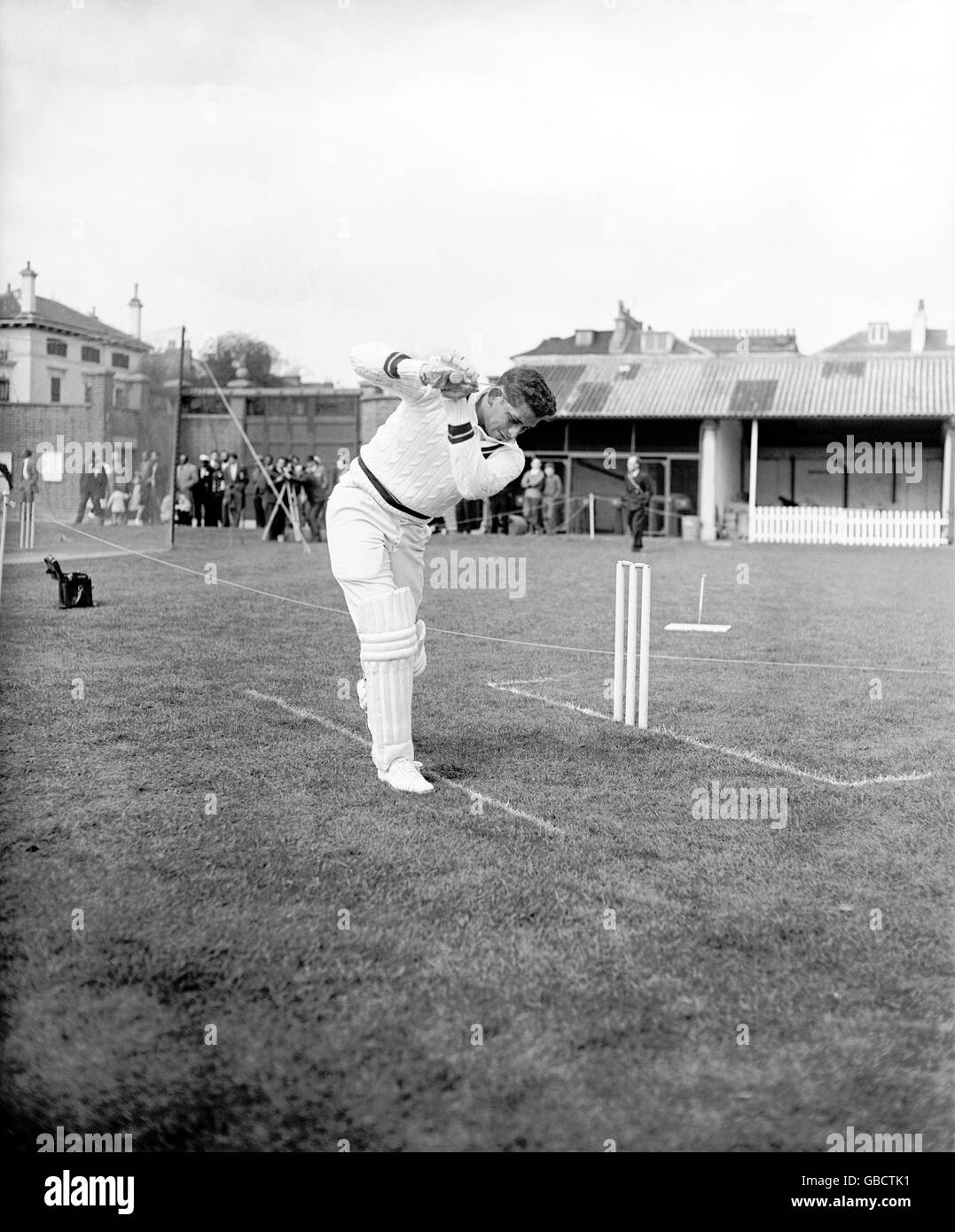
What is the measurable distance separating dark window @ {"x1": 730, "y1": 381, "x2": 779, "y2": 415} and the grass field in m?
31.3

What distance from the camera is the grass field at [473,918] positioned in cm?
320

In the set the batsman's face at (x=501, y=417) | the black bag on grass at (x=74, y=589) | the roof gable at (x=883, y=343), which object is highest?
the roof gable at (x=883, y=343)

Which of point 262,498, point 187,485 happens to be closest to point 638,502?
point 262,498

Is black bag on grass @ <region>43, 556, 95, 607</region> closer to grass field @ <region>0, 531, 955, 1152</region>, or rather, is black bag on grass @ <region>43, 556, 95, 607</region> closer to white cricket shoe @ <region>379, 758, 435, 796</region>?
grass field @ <region>0, 531, 955, 1152</region>

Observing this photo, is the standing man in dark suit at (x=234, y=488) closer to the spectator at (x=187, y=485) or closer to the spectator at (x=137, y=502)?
the spectator at (x=187, y=485)

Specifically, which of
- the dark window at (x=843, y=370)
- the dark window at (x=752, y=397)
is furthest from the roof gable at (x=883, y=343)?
the dark window at (x=752, y=397)

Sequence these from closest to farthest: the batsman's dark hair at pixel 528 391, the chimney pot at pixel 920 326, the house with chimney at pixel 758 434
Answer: the batsman's dark hair at pixel 528 391
the house with chimney at pixel 758 434
the chimney pot at pixel 920 326

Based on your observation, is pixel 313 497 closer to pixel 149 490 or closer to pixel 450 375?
pixel 149 490

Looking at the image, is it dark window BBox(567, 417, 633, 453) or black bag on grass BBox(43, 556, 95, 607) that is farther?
dark window BBox(567, 417, 633, 453)

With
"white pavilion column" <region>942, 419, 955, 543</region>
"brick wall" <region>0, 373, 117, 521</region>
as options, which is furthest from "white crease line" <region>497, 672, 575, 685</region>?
"white pavilion column" <region>942, 419, 955, 543</region>

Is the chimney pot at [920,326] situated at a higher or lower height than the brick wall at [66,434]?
higher

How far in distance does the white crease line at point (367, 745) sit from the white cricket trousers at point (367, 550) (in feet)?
1.26

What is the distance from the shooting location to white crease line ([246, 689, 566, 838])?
5.78 meters

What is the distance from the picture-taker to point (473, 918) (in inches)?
175
